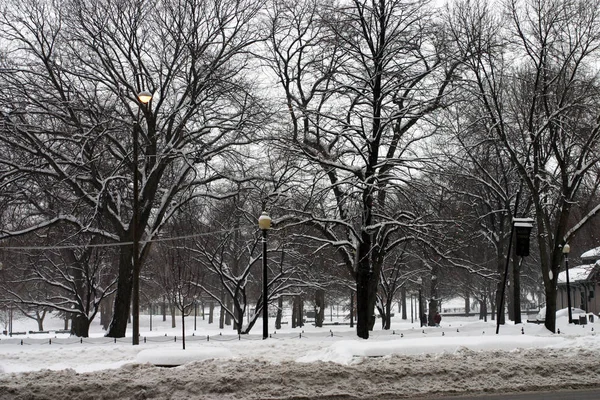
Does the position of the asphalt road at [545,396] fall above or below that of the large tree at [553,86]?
below

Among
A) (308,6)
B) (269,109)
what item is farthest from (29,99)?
(308,6)

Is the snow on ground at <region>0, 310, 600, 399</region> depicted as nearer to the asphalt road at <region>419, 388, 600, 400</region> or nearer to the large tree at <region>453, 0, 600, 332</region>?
the asphalt road at <region>419, 388, 600, 400</region>

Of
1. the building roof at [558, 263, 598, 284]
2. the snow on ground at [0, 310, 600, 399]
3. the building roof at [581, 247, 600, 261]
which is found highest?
the building roof at [581, 247, 600, 261]

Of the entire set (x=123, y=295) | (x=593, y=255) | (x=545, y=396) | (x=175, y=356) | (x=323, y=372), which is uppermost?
(x=593, y=255)

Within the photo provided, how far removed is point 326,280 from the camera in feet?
135

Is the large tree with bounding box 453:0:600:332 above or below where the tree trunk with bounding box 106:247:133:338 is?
above

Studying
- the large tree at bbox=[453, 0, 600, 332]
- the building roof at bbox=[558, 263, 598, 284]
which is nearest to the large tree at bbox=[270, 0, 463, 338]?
the large tree at bbox=[453, 0, 600, 332]

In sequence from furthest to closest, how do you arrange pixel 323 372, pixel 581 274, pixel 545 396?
1. pixel 581 274
2. pixel 323 372
3. pixel 545 396

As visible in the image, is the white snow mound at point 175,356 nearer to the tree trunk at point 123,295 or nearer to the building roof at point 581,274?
the tree trunk at point 123,295

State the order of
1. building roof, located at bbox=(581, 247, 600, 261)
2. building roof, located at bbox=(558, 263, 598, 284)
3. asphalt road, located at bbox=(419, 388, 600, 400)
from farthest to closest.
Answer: building roof, located at bbox=(581, 247, 600, 261) → building roof, located at bbox=(558, 263, 598, 284) → asphalt road, located at bbox=(419, 388, 600, 400)

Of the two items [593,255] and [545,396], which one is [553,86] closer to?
[545,396]

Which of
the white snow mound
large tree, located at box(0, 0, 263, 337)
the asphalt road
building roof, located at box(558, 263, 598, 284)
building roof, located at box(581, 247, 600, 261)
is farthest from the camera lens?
building roof, located at box(581, 247, 600, 261)

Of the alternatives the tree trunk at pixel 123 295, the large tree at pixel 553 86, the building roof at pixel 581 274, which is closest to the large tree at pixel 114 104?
the tree trunk at pixel 123 295

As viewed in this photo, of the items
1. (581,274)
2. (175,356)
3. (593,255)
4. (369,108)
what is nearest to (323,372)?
(175,356)
